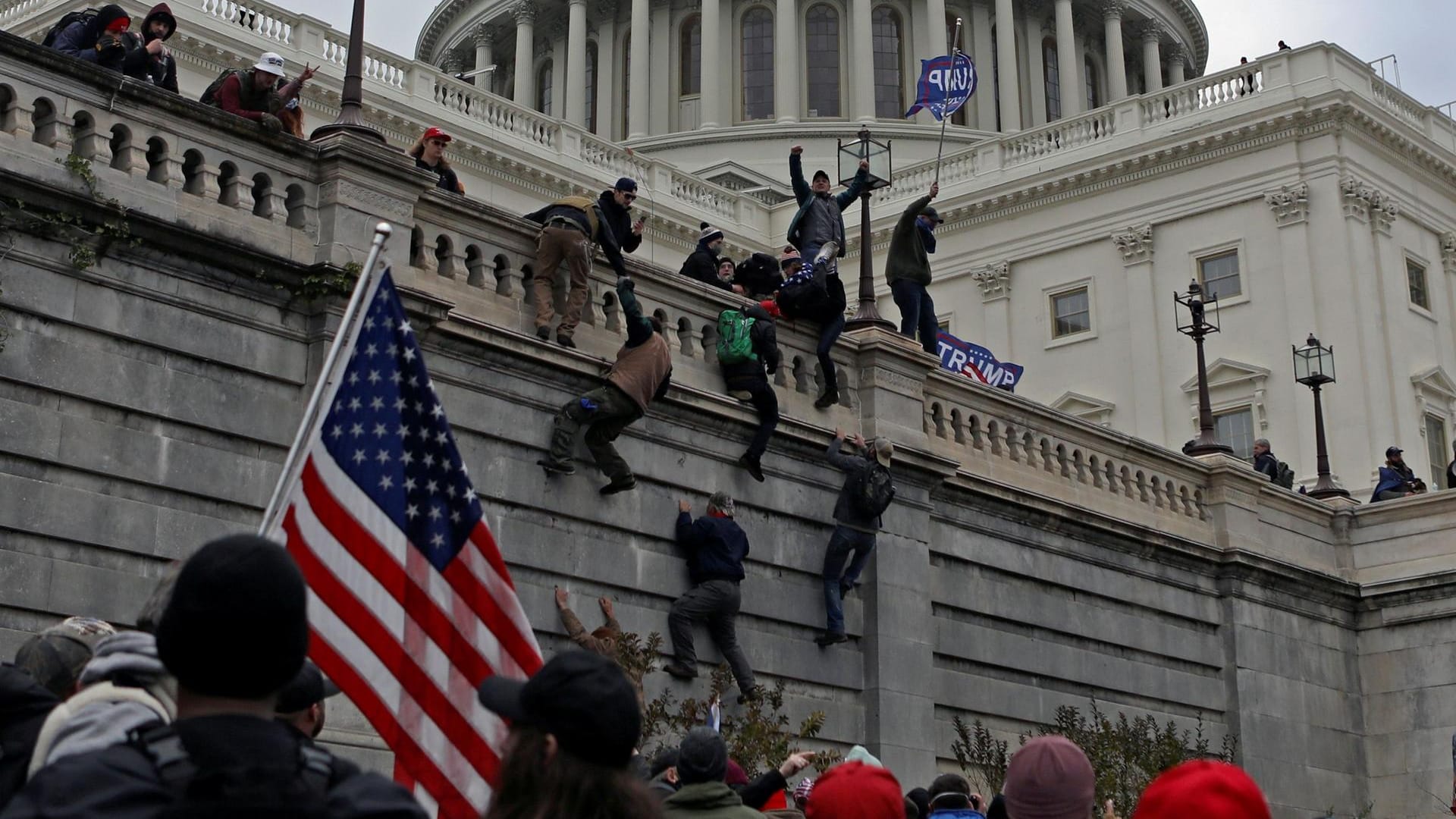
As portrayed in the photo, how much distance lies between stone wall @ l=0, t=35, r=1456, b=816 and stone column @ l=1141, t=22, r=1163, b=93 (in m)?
50.8

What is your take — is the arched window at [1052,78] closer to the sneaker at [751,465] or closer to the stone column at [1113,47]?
the stone column at [1113,47]

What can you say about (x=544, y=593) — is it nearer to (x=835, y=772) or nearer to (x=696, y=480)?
(x=696, y=480)

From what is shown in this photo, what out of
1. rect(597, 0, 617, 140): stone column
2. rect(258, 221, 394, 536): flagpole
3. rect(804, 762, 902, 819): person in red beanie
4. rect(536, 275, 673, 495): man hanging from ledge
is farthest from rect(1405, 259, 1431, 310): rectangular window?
rect(258, 221, 394, 536): flagpole

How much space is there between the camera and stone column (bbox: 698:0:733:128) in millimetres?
71688

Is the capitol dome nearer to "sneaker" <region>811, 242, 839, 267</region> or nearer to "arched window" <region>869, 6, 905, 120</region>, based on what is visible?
"arched window" <region>869, 6, 905, 120</region>

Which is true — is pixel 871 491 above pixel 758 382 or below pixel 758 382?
below

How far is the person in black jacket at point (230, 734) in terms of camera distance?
3.85 metres

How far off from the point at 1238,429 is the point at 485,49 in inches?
1683

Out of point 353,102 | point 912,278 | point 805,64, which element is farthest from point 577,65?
point 353,102

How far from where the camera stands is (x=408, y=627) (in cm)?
705

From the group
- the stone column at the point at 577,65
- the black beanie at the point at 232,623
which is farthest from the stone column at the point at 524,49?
the black beanie at the point at 232,623

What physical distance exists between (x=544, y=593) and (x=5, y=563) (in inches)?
192

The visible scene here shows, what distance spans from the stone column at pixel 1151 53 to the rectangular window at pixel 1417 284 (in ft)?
91.1

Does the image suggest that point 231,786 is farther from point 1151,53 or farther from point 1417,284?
point 1151,53
